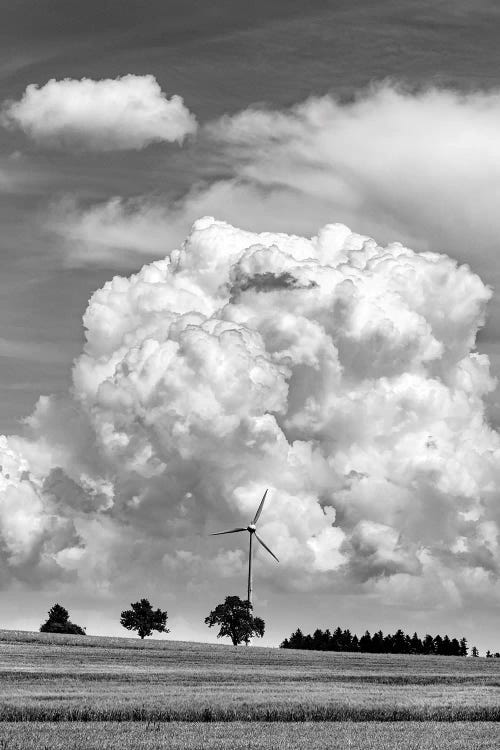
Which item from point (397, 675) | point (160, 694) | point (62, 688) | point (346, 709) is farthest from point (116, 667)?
point (346, 709)

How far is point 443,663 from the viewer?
463 ft

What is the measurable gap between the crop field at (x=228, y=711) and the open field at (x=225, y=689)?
0.34 feet

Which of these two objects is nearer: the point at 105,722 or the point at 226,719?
the point at 105,722

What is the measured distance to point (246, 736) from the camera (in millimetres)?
45594

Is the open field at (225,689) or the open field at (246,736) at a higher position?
the open field at (225,689)

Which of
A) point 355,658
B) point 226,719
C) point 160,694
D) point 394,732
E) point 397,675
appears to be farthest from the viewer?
point 355,658

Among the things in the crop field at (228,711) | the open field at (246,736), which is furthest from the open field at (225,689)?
the open field at (246,736)

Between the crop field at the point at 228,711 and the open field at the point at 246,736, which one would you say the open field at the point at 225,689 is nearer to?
the crop field at the point at 228,711

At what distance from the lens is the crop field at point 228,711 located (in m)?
44.1

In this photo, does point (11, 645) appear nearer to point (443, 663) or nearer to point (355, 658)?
point (355, 658)

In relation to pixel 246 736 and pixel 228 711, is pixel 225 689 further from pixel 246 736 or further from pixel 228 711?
pixel 246 736

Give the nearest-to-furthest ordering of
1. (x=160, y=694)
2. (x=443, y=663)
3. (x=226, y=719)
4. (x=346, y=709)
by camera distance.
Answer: (x=226, y=719) < (x=346, y=709) < (x=160, y=694) < (x=443, y=663)

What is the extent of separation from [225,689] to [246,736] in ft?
96.7

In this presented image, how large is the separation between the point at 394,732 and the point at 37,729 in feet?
55.9
